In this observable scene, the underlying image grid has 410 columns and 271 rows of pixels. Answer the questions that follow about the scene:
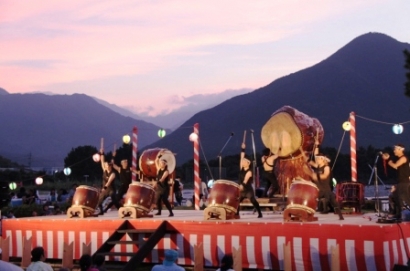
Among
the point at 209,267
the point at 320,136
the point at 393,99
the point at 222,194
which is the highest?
the point at 393,99

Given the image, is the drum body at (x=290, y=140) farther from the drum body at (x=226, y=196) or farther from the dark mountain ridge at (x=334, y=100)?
the dark mountain ridge at (x=334, y=100)

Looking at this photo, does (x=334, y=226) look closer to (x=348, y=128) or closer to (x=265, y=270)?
(x=265, y=270)

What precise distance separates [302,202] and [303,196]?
154mm

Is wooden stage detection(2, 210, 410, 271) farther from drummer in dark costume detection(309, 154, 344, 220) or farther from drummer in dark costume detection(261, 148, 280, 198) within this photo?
drummer in dark costume detection(261, 148, 280, 198)

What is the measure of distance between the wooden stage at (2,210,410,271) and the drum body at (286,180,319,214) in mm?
387

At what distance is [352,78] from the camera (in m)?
144

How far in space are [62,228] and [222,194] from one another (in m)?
3.90

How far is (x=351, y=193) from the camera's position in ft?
59.8

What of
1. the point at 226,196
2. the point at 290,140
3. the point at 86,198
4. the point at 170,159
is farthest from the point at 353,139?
the point at 170,159

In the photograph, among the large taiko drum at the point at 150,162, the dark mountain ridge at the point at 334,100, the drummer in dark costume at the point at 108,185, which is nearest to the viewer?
the drummer in dark costume at the point at 108,185

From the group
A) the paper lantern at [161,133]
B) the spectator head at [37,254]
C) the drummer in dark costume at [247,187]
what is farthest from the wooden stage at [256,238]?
the paper lantern at [161,133]

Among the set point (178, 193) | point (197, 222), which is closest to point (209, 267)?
point (197, 222)

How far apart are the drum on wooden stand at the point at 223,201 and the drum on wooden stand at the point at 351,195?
3.15m

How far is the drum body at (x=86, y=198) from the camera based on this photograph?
1844cm
